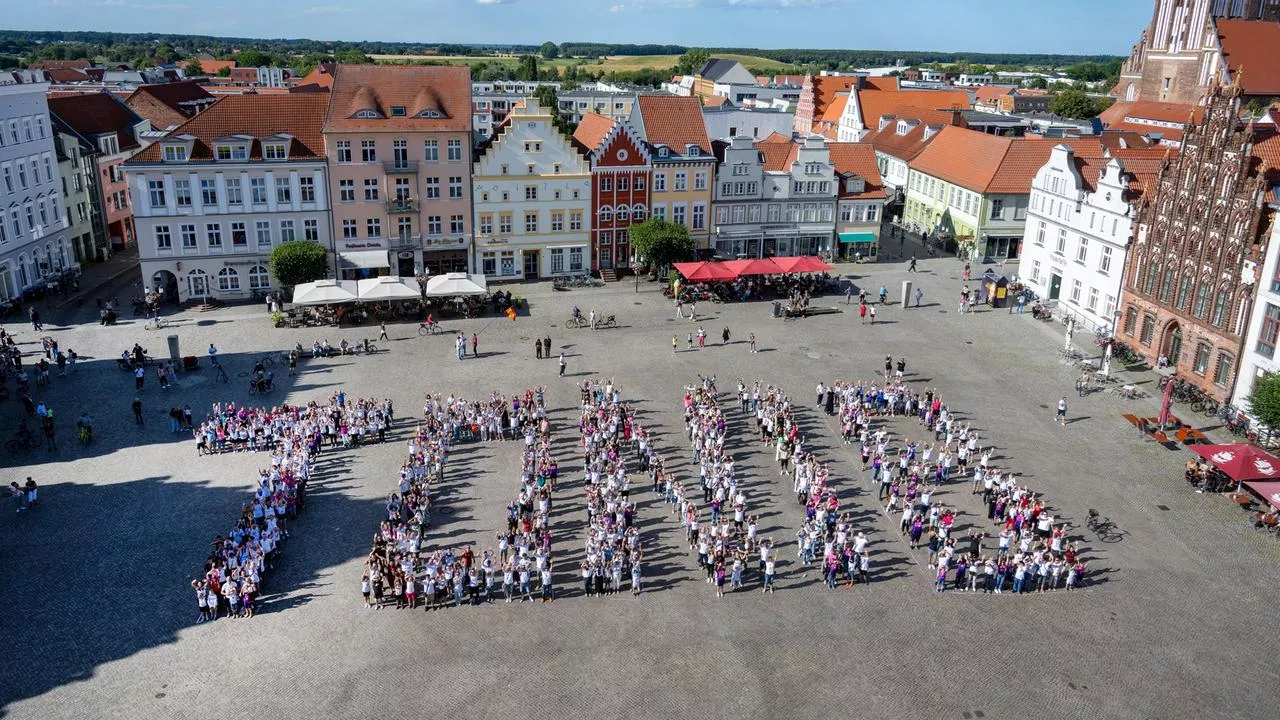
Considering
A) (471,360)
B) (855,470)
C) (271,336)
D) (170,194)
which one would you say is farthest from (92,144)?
(855,470)

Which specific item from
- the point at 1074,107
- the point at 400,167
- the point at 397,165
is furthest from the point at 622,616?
the point at 1074,107

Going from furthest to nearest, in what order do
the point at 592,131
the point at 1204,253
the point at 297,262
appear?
the point at 592,131, the point at 297,262, the point at 1204,253

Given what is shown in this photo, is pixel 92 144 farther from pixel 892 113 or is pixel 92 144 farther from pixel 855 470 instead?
pixel 892 113

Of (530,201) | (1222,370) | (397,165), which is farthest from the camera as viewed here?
(530,201)

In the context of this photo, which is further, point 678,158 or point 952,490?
point 678,158

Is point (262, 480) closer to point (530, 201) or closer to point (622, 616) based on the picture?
point (622, 616)

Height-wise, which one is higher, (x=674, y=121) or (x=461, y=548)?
(x=674, y=121)

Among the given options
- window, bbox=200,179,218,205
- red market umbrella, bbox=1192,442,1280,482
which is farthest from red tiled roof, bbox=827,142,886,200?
window, bbox=200,179,218,205

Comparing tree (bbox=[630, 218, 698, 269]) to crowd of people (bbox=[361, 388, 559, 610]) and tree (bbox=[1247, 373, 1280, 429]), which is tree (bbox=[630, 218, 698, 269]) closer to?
crowd of people (bbox=[361, 388, 559, 610])
